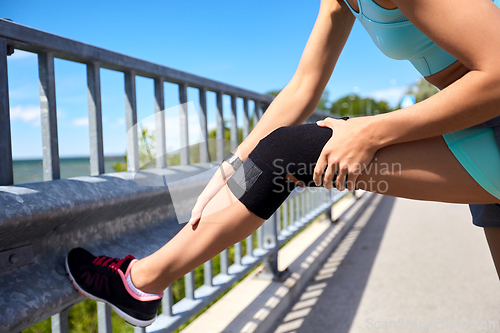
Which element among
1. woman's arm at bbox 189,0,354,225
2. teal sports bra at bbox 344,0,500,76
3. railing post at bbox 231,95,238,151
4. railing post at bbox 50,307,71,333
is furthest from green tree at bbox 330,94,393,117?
railing post at bbox 50,307,71,333

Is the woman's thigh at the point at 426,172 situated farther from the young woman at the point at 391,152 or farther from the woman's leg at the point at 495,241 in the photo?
the woman's leg at the point at 495,241

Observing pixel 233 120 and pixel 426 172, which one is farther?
pixel 233 120

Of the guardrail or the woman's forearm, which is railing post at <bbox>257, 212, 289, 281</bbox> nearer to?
the guardrail

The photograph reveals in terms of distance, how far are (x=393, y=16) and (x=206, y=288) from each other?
169 centimetres

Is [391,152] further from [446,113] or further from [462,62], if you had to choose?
[462,62]

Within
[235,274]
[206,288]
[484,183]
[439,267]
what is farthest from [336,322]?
[484,183]

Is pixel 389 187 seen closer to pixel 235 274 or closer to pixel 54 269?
pixel 54 269

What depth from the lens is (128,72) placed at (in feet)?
5.70

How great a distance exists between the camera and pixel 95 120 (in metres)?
1.56

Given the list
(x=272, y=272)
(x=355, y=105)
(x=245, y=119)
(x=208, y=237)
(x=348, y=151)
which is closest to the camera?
(x=348, y=151)

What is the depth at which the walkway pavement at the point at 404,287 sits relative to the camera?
→ 2.43m

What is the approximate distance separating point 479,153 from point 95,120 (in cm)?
139

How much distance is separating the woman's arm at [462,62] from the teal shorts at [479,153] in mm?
74

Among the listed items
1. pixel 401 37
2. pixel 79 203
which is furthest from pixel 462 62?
pixel 79 203
